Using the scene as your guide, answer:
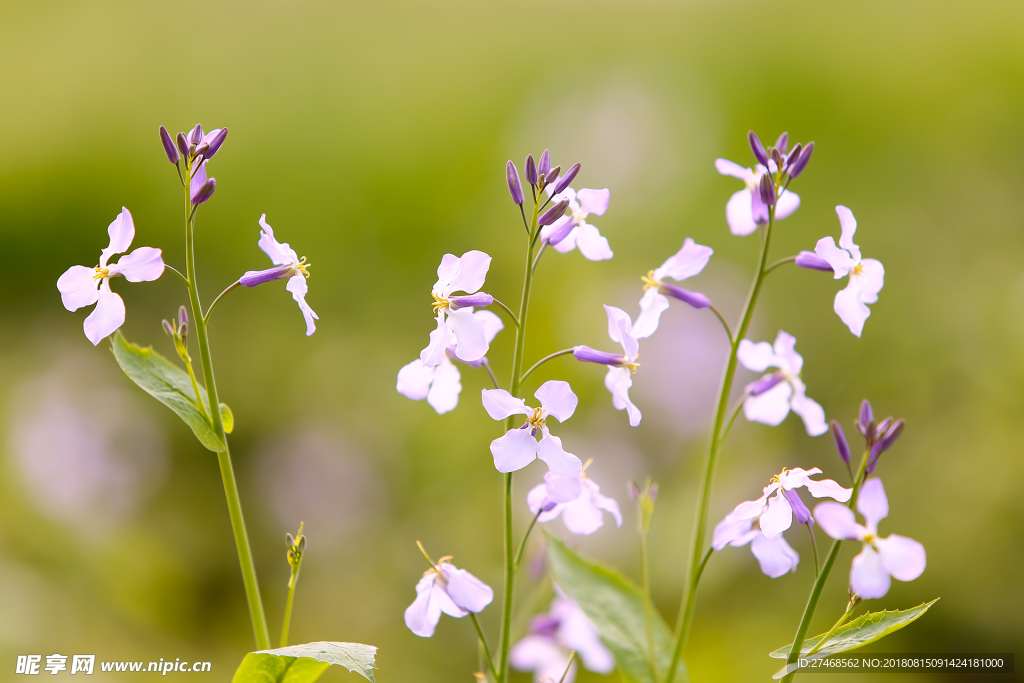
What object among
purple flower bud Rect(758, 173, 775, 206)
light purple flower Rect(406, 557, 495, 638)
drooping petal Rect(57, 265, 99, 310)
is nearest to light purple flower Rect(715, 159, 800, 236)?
purple flower bud Rect(758, 173, 775, 206)

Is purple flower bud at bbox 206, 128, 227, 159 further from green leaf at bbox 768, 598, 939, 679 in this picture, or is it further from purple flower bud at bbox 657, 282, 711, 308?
green leaf at bbox 768, 598, 939, 679

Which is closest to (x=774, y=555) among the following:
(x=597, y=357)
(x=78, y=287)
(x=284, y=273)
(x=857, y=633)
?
(x=857, y=633)

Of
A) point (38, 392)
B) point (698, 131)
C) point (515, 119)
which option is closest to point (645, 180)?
point (698, 131)

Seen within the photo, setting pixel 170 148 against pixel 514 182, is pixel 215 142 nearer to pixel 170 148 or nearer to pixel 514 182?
pixel 170 148

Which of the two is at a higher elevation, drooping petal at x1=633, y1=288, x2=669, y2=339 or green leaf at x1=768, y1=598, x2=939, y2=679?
drooping petal at x1=633, y1=288, x2=669, y2=339

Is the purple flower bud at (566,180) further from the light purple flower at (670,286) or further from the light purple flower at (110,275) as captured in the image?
the light purple flower at (110,275)
